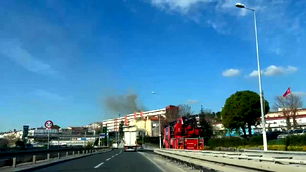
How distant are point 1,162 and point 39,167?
2634 millimetres

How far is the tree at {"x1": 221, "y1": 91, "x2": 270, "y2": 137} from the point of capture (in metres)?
66.9

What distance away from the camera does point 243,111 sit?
220ft

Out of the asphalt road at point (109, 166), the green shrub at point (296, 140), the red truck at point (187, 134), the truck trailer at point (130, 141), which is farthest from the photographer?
the truck trailer at point (130, 141)

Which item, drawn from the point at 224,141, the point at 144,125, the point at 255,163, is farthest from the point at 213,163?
the point at 144,125

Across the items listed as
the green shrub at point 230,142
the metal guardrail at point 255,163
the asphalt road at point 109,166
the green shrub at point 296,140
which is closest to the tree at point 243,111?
the green shrub at point 230,142

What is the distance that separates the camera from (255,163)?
24.4 feet

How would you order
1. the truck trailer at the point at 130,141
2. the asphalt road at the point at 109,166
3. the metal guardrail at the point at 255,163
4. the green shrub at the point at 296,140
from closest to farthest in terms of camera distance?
1. the metal guardrail at the point at 255,163
2. the asphalt road at the point at 109,166
3. the green shrub at the point at 296,140
4. the truck trailer at the point at 130,141

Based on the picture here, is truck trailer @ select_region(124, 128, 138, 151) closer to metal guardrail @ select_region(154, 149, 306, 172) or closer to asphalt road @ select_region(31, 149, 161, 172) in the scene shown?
asphalt road @ select_region(31, 149, 161, 172)

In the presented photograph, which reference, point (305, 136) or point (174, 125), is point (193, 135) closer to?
point (174, 125)

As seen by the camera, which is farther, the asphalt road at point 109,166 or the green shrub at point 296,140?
the green shrub at point 296,140

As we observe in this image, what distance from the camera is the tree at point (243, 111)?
66.9 m

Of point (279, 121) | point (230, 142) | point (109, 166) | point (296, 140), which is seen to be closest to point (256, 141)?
point (230, 142)

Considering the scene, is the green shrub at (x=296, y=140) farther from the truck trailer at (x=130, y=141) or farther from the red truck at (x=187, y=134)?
the truck trailer at (x=130, y=141)

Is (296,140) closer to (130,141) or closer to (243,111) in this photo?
(243,111)
